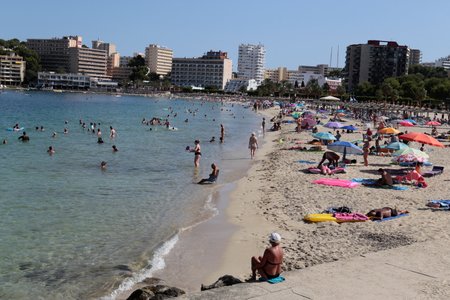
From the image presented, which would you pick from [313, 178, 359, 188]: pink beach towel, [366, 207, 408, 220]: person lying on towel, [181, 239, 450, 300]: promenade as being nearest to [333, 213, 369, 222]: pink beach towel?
[366, 207, 408, 220]: person lying on towel

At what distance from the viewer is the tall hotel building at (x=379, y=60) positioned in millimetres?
147625

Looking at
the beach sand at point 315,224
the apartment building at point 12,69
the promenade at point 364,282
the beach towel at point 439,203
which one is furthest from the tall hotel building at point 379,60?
the promenade at point 364,282

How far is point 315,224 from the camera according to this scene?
13039 millimetres

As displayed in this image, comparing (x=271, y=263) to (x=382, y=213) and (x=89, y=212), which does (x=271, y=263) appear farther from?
(x=89, y=212)

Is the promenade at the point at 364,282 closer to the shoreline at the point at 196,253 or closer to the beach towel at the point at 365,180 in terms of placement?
the shoreline at the point at 196,253

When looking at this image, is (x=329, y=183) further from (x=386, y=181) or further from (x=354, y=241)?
(x=354, y=241)

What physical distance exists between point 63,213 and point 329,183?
8578 millimetres

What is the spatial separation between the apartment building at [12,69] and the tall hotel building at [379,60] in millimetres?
109105

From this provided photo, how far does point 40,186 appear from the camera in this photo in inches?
749

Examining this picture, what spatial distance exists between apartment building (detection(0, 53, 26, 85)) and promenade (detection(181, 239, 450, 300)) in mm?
180525

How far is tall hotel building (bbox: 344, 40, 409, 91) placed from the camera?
147625mm

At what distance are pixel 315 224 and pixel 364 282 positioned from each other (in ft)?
16.9

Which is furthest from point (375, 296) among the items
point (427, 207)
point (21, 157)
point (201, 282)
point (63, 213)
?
point (21, 157)

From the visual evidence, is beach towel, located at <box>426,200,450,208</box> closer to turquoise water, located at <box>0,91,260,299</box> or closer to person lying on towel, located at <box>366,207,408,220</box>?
person lying on towel, located at <box>366,207,408,220</box>
